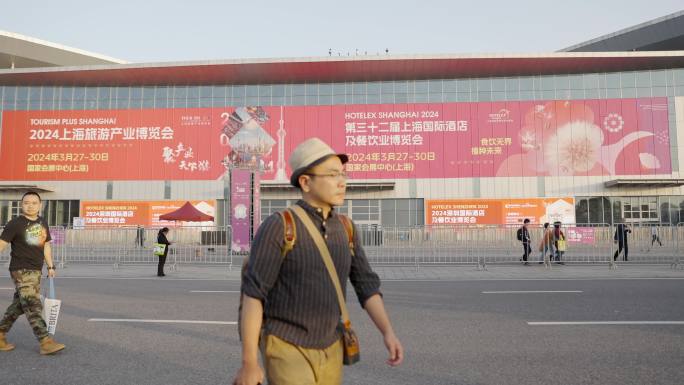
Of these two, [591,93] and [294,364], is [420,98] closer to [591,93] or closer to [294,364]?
[591,93]

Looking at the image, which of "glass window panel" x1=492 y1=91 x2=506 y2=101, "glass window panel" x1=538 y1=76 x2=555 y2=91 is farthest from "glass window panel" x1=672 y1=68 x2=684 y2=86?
"glass window panel" x1=492 y1=91 x2=506 y2=101

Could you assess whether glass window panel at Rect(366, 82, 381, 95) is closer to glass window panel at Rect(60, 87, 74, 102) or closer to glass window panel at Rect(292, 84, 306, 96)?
glass window panel at Rect(292, 84, 306, 96)

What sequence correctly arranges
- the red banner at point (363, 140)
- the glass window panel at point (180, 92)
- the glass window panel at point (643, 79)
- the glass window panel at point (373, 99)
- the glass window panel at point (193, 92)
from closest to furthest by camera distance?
the red banner at point (363, 140) < the glass window panel at point (643, 79) < the glass window panel at point (373, 99) < the glass window panel at point (193, 92) < the glass window panel at point (180, 92)

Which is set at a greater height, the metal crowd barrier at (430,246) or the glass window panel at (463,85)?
the glass window panel at (463,85)

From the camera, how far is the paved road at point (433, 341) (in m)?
4.34

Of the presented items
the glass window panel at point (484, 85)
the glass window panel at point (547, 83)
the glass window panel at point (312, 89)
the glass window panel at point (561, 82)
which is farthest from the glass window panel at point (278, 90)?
the glass window panel at point (561, 82)

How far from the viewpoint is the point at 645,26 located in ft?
133

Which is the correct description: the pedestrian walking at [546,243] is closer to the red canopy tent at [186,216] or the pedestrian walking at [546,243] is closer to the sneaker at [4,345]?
the sneaker at [4,345]

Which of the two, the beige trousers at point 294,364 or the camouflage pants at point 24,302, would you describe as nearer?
the beige trousers at point 294,364

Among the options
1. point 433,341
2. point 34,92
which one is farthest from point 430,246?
point 34,92

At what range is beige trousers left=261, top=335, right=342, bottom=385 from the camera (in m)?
2.06

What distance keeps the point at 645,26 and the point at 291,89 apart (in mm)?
29921

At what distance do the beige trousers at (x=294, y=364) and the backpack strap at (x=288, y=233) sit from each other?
39cm

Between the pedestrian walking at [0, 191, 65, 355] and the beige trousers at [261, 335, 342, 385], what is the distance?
4217 mm
